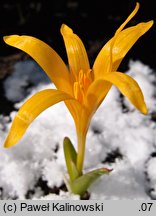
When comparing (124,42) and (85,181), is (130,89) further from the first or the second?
(85,181)

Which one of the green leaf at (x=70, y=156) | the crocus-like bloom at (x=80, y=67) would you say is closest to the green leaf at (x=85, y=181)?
the green leaf at (x=70, y=156)

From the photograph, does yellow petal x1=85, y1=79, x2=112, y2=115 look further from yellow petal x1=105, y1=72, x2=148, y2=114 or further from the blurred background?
the blurred background

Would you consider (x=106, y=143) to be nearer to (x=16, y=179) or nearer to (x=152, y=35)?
(x=16, y=179)

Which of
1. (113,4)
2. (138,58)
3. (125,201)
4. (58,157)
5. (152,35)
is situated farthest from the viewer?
(113,4)

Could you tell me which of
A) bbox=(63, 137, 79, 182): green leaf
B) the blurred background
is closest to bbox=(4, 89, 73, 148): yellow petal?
bbox=(63, 137, 79, 182): green leaf

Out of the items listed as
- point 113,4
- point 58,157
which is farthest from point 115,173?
point 113,4

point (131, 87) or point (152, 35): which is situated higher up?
point (152, 35)

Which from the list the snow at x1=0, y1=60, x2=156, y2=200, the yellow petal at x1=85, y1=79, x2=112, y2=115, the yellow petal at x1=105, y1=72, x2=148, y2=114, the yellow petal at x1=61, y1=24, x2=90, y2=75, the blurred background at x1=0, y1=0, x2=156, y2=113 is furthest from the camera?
the blurred background at x1=0, y1=0, x2=156, y2=113
